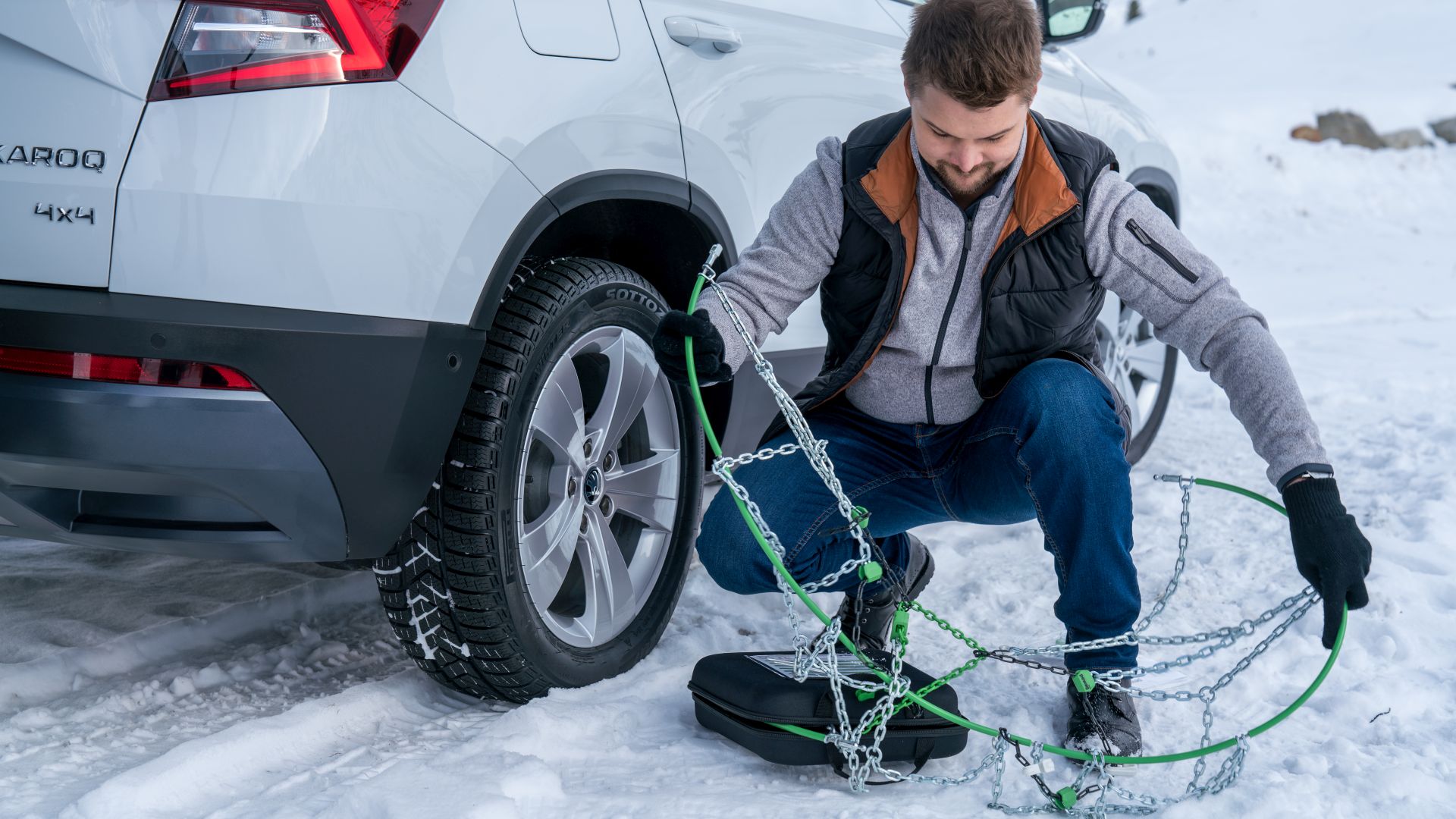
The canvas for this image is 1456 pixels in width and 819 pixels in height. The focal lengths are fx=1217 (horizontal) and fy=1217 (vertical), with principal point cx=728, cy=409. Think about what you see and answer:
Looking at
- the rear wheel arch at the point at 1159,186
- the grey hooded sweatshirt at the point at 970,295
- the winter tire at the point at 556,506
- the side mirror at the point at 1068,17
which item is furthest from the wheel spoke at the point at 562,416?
the rear wheel arch at the point at 1159,186

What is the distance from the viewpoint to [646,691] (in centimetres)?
253

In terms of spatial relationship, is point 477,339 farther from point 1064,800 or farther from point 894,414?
point 1064,800

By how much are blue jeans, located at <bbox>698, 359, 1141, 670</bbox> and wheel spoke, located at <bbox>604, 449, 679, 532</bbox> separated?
0.18 meters

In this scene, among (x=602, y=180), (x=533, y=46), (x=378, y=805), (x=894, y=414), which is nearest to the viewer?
(x=378, y=805)

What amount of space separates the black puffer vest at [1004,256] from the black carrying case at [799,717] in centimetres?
62

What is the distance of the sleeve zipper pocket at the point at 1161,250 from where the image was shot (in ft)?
7.25

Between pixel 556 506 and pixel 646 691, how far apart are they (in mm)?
449

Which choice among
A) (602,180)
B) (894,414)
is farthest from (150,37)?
(894,414)

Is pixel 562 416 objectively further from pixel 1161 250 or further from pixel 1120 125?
pixel 1120 125

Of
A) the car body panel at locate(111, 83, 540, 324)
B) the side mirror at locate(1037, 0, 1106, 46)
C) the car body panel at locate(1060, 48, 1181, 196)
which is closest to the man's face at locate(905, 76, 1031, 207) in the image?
the car body panel at locate(111, 83, 540, 324)

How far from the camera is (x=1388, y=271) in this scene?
9234mm

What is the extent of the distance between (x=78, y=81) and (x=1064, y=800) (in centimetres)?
192

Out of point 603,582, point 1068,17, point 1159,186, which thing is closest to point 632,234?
point 603,582

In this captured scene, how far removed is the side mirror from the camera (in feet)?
11.8
